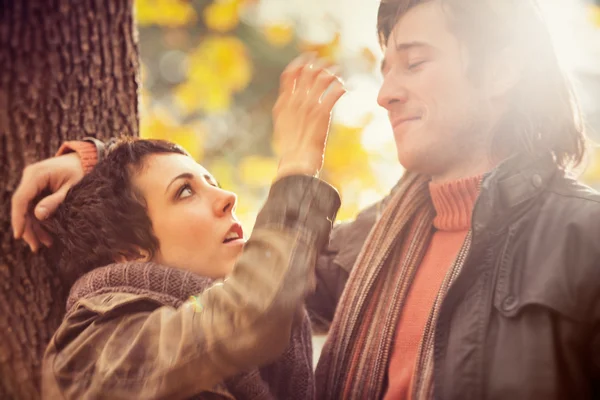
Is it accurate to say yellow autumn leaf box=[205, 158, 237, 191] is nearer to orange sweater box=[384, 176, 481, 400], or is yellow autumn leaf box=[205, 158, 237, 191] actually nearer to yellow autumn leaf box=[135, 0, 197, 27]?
yellow autumn leaf box=[135, 0, 197, 27]

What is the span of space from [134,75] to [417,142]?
3.68 ft

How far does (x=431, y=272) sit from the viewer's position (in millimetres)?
1994

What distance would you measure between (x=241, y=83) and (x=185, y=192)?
435 centimetres

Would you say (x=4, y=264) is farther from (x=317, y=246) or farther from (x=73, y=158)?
(x=317, y=246)

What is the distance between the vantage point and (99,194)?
70.0 inches

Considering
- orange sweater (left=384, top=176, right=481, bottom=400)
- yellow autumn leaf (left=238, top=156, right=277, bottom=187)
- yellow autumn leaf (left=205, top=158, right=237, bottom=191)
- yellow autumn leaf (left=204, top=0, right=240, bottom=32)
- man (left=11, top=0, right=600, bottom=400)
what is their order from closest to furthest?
man (left=11, top=0, right=600, bottom=400)
orange sweater (left=384, top=176, right=481, bottom=400)
yellow autumn leaf (left=204, top=0, right=240, bottom=32)
yellow autumn leaf (left=238, top=156, right=277, bottom=187)
yellow autumn leaf (left=205, top=158, right=237, bottom=191)

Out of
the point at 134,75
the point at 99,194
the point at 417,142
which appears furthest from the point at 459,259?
the point at 134,75

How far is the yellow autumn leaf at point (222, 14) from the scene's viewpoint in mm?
5309

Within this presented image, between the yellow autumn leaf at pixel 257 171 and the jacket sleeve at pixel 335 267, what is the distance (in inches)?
141

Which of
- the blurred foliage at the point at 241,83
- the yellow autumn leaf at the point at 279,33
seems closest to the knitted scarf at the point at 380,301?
the blurred foliage at the point at 241,83

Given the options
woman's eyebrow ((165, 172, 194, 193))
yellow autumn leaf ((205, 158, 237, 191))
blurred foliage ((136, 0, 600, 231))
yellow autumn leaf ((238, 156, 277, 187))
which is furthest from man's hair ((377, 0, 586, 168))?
yellow autumn leaf ((205, 158, 237, 191))

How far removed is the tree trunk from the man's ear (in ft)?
4.21

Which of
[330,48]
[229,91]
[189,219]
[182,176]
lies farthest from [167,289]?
[229,91]

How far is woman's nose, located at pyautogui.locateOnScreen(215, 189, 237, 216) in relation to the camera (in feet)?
5.68
